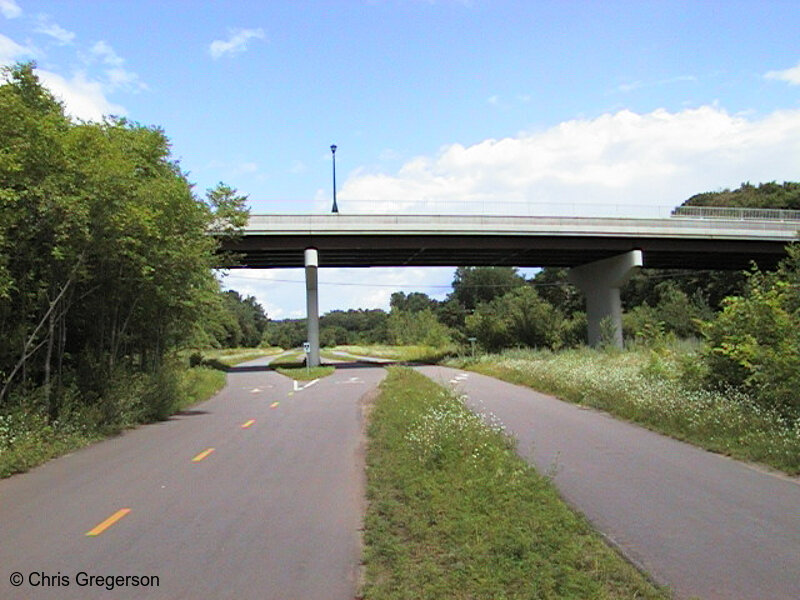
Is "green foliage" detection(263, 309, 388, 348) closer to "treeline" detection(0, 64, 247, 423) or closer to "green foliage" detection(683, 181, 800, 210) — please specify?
"green foliage" detection(683, 181, 800, 210)

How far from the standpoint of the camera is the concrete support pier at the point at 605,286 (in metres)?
48.6

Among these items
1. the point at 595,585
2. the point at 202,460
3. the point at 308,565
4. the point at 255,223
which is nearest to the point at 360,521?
the point at 308,565

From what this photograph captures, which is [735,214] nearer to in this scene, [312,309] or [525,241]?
[525,241]

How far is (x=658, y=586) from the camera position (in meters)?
4.96

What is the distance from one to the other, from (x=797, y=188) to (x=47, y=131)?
81.7 meters

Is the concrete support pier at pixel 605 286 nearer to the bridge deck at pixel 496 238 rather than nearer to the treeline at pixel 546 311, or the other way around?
the bridge deck at pixel 496 238

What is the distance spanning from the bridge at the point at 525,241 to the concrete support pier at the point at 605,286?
81mm

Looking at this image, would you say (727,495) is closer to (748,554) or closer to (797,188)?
(748,554)

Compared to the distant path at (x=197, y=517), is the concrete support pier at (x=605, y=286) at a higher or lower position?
higher

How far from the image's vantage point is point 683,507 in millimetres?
7355

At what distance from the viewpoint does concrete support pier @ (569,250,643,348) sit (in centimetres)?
4856

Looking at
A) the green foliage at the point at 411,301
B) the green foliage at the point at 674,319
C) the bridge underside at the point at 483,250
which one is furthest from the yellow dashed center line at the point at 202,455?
the green foliage at the point at 411,301

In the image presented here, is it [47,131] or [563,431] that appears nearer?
[47,131]

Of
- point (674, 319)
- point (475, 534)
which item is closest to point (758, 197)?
point (674, 319)
